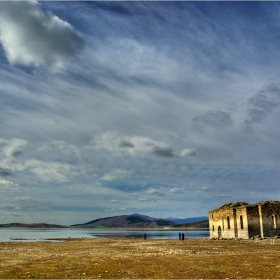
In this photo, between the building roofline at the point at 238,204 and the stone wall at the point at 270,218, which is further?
the building roofline at the point at 238,204

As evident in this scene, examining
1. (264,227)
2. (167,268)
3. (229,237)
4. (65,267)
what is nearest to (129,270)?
(167,268)

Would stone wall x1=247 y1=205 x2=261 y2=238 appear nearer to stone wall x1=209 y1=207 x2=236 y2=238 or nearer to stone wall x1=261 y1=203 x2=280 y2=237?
stone wall x1=261 y1=203 x2=280 y2=237

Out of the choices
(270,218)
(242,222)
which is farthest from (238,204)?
(270,218)

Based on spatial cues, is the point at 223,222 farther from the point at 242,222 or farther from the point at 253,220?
the point at 253,220

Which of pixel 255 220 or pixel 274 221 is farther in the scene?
pixel 255 220

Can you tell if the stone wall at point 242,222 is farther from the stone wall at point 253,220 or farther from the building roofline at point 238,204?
the building roofline at point 238,204

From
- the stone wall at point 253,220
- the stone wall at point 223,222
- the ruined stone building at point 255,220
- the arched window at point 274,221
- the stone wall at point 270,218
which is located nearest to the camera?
the stone wall at point 270,218

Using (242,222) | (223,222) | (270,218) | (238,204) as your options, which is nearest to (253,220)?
(270,218)

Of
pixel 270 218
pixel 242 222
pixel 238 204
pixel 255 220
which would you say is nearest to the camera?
pixel 270 218

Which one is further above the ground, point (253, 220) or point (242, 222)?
point (253, 220)

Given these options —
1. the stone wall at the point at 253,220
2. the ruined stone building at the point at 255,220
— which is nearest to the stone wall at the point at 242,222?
the ruined stone building at the point at 255,220

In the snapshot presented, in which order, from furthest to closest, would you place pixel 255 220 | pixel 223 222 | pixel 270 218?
pixel 223 222 < pixel 255 220 < pixel 270 218

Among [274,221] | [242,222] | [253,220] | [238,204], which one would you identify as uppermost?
[238,204]

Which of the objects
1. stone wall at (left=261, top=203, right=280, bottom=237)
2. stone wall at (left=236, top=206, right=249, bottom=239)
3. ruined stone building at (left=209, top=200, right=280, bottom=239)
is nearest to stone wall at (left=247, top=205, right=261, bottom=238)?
ruined stone building at (left=209, top=200, right=280, bottom=239)
